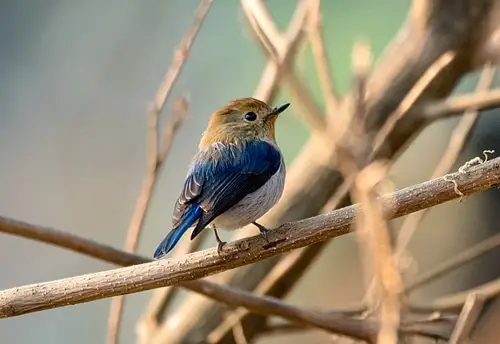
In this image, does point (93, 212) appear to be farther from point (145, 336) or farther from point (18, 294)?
point (18, 294)

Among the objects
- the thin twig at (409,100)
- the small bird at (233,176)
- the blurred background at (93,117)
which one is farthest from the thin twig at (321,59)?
the blurred background at (93,117)

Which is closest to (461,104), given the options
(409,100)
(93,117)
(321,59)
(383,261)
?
(409,100)

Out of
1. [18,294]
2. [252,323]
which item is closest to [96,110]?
[252,323]

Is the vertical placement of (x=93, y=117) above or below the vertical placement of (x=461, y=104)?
above

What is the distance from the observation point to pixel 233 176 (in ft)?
4.42

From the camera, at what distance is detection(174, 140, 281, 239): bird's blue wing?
1276 millimetres

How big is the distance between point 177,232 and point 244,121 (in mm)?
339

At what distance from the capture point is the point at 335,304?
242 cm

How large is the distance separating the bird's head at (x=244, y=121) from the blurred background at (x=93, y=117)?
103 centimetres

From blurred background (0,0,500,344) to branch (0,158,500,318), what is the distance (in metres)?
1.39

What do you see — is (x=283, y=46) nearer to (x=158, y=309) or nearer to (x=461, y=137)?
(x=461, y=137)

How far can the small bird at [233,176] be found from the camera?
4.14ft

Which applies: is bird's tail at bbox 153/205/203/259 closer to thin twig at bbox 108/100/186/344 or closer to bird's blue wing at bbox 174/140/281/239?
bird's blue wing at bbox 174/140/281/239

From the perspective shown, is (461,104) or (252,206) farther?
(461,104)
